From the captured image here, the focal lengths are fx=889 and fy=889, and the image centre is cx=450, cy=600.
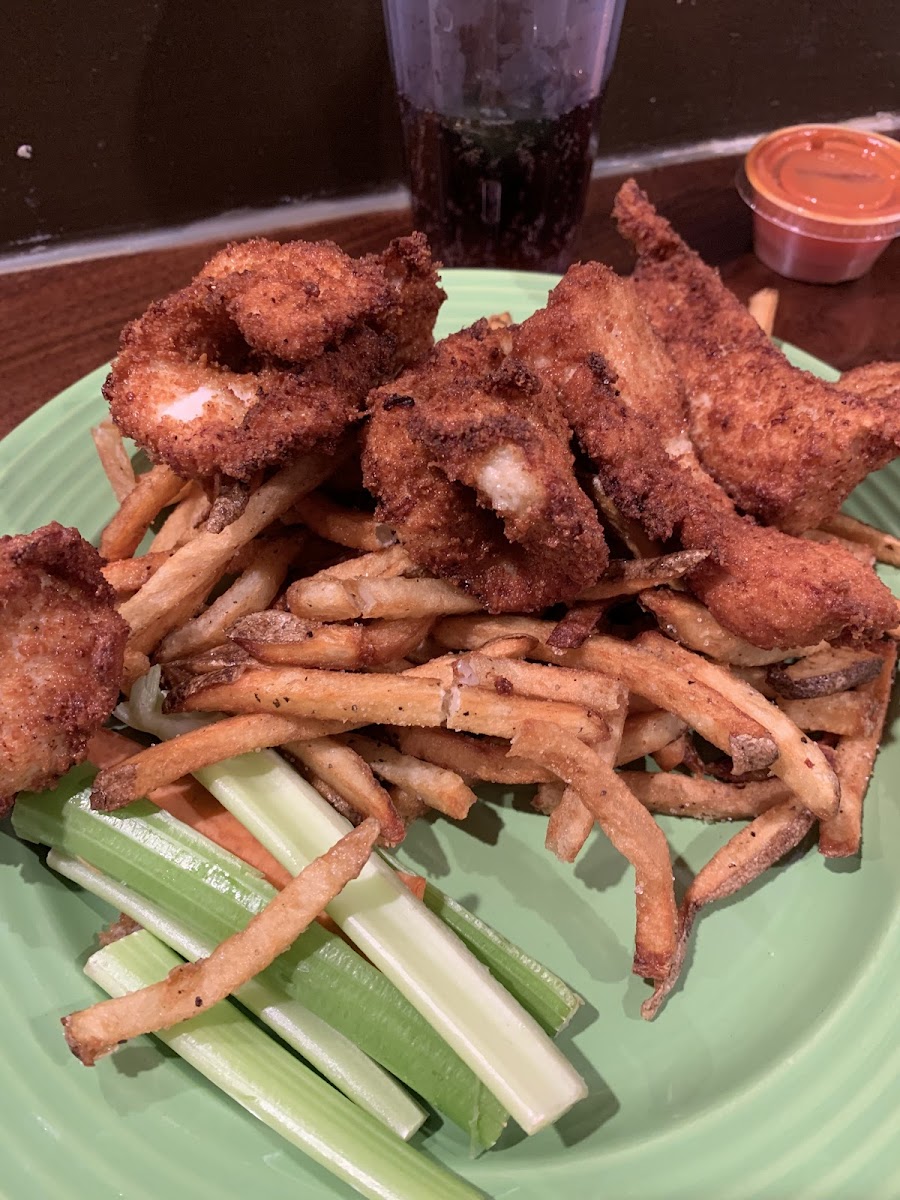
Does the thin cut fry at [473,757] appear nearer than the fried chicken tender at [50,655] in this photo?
No

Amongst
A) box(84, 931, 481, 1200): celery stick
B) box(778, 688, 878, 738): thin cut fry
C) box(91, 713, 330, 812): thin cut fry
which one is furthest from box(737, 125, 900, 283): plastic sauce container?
box(84, 931, 481, 1200): celery stick

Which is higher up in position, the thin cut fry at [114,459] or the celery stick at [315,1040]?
the thin cut fry at [114,459]

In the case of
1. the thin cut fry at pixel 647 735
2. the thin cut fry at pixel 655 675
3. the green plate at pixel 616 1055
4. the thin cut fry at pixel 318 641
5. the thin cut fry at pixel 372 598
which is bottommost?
the green plate at pixel 616 1055

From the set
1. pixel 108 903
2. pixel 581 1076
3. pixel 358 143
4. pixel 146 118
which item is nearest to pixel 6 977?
pixel 108 903

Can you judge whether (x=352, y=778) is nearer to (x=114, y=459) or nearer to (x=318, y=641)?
(x=318, y=641)

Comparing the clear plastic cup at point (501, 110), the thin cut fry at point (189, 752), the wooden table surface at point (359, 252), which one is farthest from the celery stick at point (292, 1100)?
the clear plastic cup at point (501, 110)

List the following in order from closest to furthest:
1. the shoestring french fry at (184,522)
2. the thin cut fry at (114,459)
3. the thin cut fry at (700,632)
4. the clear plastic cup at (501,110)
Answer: the thin cut fry at (700,632), the shoestring french fry at (184,522), the thin cut fry at (114,459), the clear plastic cup at (501,110)

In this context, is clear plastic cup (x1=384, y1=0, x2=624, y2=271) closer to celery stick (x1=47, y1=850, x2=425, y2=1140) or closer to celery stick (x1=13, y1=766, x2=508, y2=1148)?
celery stick (x1=13, y1=766, x2=508, y2=1148)

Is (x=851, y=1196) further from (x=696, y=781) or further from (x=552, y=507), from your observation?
(x=552, y=507)

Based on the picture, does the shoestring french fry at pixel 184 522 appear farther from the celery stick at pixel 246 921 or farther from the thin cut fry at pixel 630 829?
the thin cut fry at pixel 630 829
